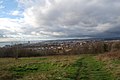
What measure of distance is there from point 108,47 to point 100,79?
86.4 m

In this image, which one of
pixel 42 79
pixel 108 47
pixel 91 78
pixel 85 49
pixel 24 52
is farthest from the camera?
pixel 85 49

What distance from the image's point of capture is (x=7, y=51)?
320 ft

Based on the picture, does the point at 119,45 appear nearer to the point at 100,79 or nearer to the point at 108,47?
the point at 108,47

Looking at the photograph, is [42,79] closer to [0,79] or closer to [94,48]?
[0,79]

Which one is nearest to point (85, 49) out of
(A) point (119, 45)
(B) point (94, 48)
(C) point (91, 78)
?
(B) point (94, 48)

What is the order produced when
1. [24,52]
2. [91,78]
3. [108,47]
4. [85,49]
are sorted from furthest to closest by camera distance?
[85,49]
[108,47]
[24,52]
[91,78]

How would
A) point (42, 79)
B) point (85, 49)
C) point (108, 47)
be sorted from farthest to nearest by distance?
point (85, 49)
point (108, 47)
point (42, 79)

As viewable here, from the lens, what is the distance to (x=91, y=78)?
19.7 m

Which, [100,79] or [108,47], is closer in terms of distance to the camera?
[100,79]

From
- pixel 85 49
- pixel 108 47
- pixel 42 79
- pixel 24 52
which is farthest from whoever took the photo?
pixel 85 49

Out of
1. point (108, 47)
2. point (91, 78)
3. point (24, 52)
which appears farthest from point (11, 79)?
point (108, 47)

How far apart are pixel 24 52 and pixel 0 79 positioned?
251 feet

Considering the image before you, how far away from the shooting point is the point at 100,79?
747 inches

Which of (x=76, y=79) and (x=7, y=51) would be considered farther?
(x=7, y=51)
